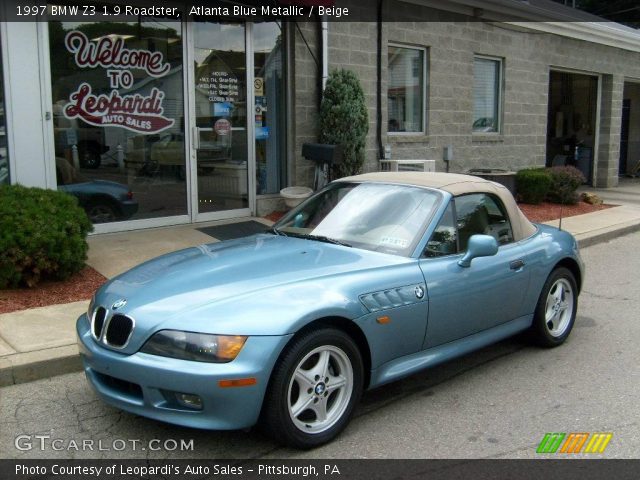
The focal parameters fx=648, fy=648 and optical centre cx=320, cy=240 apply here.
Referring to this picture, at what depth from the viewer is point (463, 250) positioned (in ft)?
14.9

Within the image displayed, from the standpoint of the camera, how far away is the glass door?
30.3 ft

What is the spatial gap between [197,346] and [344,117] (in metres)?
7.21

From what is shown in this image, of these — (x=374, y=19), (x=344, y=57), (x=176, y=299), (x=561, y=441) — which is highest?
(x=374, y=19)

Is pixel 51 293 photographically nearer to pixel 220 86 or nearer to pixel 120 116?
pixel 120 116

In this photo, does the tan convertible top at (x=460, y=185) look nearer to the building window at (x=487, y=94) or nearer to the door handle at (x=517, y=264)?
the door handle at (x=517, y=264)

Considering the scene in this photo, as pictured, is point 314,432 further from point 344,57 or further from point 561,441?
point 344,57

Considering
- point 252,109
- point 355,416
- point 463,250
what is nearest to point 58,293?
point 355,416

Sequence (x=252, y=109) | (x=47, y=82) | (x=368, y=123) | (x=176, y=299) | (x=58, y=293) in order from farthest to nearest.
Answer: (x=368, y=123) → (x=252, y=109) → (x=47, y=82) → (x=58, y=293) → (x=176, y=299)

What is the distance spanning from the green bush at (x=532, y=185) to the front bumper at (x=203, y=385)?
34.1ft

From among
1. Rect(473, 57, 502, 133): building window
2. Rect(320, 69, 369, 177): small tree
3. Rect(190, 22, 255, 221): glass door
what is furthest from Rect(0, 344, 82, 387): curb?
Rect(473, 57, 502, 133): building window

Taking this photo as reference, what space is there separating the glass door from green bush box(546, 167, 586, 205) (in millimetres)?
6579

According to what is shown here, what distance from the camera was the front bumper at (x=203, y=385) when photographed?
321cm

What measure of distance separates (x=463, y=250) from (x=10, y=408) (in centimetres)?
319
